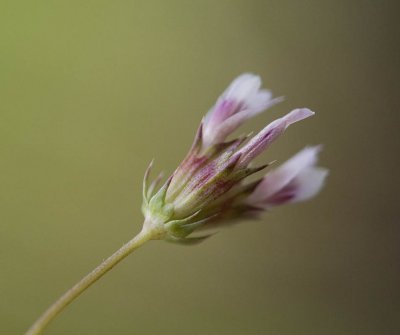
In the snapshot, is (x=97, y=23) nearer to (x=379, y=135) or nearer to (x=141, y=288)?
(x=141, y=288)

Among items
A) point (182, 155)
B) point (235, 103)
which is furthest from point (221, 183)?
point (182, 155)

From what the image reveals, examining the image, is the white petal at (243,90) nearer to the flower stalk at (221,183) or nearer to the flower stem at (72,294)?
the flower stalk at (221,183)

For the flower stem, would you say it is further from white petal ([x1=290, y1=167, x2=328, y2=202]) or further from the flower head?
white petal ([x1=290, y1=167, x2=328, y2=202])

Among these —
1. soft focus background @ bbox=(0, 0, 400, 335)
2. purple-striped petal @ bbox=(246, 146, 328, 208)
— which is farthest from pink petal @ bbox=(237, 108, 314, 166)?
soft focus background @ bbox=(0, 0, 400, 335)

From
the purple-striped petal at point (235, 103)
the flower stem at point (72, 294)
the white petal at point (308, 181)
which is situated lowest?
the white petal at point (308, 181)

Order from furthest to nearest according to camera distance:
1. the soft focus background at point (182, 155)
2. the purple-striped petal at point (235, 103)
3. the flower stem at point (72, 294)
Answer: the soft focus background at point (182, 155) → the purple-striped petal at point (235, 103) → the flower stem at point (72, 294)

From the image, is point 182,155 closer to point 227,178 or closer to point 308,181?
point 308,181

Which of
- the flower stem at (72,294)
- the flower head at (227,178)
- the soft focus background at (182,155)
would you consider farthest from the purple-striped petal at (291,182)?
the soft focus background at (182,155)

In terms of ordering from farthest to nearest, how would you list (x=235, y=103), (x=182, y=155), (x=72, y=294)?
(x=182, y=155)
(x=235, y=103)
(x=72, y=294)

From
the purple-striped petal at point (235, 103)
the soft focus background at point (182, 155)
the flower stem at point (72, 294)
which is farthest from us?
the soft focus background at point (182, 155)
